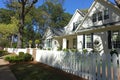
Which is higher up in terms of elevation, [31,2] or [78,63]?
[31,2]

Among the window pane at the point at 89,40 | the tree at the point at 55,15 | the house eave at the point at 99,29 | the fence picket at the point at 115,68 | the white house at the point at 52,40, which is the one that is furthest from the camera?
the tree at the point at 55,15

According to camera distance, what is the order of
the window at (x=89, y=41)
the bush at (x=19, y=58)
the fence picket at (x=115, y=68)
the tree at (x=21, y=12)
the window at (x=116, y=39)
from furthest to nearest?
the tree at (x=21, y=12)
the window at (x=89, y=41)
the window at (x=116, y=39)
the bush at (x=19, y=58)
the fence picket at (x=115, y=68)

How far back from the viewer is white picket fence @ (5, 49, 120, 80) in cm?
638

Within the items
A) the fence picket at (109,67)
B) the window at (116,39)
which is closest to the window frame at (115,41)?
the window at (116,39)

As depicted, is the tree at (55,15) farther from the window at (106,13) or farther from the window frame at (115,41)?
the window frame at (115,41)

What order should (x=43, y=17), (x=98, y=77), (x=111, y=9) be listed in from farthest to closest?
(x=43, y=17) < (x=111, y=9) < (x=98, y=77)

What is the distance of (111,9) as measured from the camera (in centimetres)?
1992

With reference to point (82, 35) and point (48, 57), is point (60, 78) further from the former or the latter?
point (82, 35)

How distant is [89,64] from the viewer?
7.79 metres

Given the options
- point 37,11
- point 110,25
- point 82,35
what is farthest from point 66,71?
point 37,11

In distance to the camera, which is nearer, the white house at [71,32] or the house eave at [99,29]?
the house eave at [99,29]

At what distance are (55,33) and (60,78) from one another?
92.4 feet

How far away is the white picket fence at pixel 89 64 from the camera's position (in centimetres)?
638

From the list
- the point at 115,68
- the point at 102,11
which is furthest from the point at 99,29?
the point at 115,68
